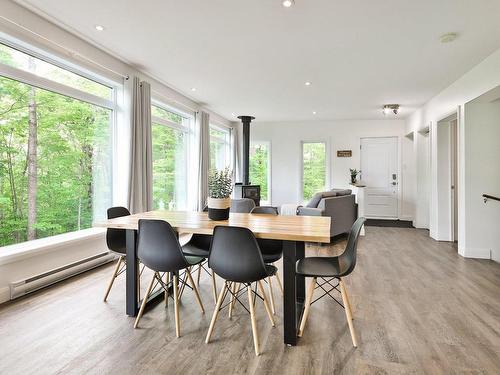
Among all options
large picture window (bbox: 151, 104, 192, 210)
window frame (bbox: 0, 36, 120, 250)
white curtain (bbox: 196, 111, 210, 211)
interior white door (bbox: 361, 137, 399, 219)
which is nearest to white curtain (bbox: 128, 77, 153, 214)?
window frame (bbox: 0, 36, 120, 250)

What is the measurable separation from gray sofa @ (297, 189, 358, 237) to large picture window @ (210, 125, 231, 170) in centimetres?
326

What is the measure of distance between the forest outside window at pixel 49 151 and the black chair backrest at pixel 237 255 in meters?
2.25

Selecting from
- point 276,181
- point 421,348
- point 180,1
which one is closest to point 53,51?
point 180,1

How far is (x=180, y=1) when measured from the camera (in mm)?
2594

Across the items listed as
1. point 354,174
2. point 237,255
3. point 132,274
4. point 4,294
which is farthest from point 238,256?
point 354,174

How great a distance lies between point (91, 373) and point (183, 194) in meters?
4.45

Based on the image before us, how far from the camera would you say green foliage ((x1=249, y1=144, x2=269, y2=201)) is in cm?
870

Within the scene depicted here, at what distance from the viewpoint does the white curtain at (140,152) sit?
4.07 m

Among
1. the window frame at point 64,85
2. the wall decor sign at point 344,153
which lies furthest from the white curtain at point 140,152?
the wall decor sign at point 344,153

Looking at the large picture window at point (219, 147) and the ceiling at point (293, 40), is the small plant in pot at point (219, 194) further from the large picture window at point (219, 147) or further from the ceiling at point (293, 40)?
the large picture window at point (219, 147)

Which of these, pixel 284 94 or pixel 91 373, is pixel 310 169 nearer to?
pixel 284 94

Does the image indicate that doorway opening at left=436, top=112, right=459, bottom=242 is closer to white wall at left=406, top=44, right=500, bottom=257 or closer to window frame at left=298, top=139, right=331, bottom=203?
white wall at left=406, top=44, right=500, bottom=257

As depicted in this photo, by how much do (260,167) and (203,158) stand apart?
2.75 m

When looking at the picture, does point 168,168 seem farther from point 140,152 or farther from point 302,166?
point 302,166
